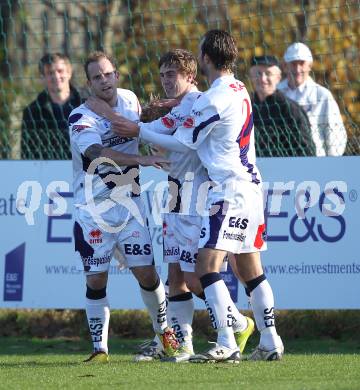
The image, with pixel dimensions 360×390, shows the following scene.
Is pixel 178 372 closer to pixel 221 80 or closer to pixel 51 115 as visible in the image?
pixel 221 80

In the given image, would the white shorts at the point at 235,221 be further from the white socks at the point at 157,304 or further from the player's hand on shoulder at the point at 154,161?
the white socks at the point at 157,304

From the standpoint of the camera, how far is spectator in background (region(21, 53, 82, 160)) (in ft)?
37.0

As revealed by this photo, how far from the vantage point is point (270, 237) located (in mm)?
10102

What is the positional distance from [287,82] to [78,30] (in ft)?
9.71

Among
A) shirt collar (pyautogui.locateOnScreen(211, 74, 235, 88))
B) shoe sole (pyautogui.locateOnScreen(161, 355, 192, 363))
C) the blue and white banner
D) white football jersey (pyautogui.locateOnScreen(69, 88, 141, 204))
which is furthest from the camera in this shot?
the blue and white banner

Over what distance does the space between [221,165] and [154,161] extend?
1.55 feet

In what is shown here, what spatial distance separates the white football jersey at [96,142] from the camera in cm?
823

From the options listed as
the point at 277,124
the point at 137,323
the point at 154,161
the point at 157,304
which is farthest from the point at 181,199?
the point at 277,124

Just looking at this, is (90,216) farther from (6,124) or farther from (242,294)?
(6,124)

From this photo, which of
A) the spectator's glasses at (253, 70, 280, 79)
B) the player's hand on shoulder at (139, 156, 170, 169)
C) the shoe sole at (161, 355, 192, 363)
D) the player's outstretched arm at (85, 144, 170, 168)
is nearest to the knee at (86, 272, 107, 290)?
the shoe sole at (161, 355, 192, 363)

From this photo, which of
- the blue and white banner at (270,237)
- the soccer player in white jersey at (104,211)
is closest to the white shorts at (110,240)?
the soccer player in white jersey at (104,211)

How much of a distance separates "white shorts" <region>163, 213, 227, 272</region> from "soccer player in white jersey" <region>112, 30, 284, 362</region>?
0.28 m

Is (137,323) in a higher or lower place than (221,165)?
lower

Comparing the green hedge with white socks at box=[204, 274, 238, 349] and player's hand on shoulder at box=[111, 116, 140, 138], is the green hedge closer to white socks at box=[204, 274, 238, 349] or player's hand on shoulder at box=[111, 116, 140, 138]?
white socks at box=[204, 274, 238, 349]
